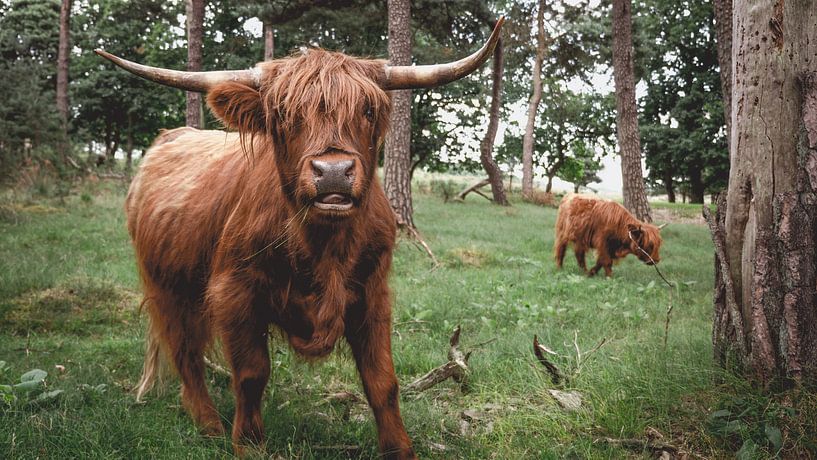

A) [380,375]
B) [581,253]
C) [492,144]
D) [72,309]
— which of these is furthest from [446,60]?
[380,375]

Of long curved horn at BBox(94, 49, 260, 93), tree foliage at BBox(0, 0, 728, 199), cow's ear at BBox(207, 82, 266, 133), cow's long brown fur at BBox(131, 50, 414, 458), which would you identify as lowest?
cow's long brown fur at BBox(131, 50, 414, 458)

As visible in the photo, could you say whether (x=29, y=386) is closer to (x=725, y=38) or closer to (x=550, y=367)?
(x=550, y=367)

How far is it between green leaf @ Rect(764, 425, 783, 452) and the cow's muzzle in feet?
6.78

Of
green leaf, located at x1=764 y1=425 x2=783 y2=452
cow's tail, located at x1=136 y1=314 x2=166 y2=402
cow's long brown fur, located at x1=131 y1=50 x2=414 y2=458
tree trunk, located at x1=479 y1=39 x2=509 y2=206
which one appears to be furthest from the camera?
tree trunk, located at x1=479 y1=39 x2=509 y2=206

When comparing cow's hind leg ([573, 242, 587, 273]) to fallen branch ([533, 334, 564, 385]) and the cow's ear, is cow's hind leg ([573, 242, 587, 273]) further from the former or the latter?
the cow's ear

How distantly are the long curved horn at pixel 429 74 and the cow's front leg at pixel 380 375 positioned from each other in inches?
45.6

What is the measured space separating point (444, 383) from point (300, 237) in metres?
1.78

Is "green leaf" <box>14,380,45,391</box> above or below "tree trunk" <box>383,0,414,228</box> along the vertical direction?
below

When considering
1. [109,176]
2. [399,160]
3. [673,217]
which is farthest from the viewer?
[673,217]

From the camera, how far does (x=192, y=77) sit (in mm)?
2656

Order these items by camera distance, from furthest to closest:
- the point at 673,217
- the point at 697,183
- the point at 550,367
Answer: the point at 697,183 → the point at 673,217 → the point at 550,367

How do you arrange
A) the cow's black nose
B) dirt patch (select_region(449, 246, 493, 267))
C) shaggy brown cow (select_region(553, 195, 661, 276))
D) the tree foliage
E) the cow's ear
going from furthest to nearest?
the tree foliage → shaggy brown cow (select_region(553, 195, 661, 276)) → dirt patch (select_region(449, 246, 493, 267)) → the cow's ear → the cow's black nose

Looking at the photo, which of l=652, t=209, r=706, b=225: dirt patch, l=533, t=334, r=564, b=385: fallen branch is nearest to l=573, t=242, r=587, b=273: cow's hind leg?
l=533, t=334, r=564, b=385: fallen branch

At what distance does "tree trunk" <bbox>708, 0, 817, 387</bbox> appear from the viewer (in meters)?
2.61
